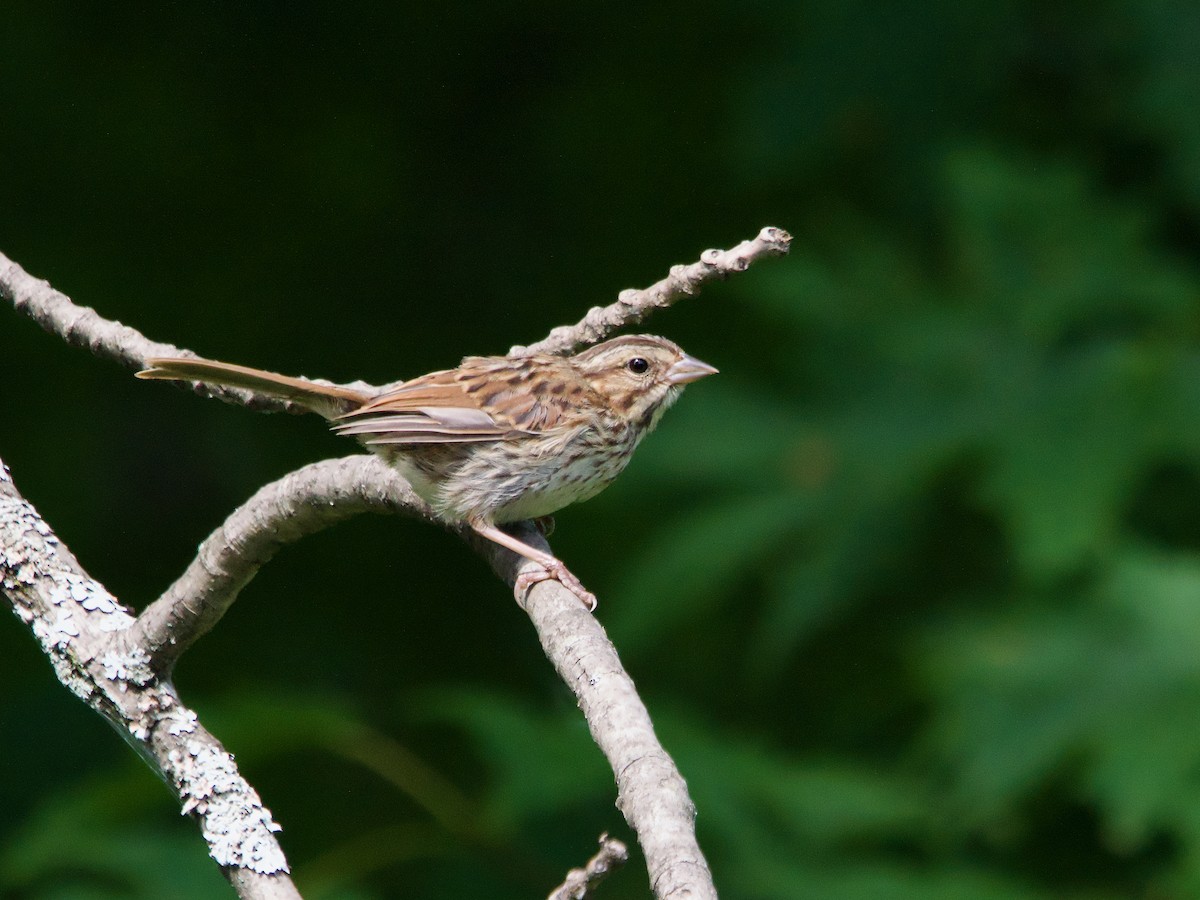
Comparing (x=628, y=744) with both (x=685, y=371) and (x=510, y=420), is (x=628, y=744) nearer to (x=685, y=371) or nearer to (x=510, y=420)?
(x=510, y=420)

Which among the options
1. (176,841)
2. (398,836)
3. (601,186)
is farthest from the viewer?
(601,186)

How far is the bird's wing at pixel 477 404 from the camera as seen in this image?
3412 millimetres

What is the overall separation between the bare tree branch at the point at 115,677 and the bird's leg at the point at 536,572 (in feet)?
2.01

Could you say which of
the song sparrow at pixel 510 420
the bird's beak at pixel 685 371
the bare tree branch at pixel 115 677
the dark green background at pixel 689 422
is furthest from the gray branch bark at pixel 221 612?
the dark green background at pixel 689 422

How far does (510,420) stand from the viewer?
3.73 meters

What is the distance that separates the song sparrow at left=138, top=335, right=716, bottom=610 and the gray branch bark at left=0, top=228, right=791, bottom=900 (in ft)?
0.35

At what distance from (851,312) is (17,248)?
4072 millimetres

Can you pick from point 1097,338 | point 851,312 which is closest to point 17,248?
point 851,312

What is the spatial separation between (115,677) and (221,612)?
0.33m

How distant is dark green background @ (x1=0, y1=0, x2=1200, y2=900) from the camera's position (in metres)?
4.91

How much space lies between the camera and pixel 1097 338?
608 centimetres

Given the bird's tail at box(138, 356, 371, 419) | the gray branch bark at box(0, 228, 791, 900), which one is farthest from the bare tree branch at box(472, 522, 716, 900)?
the bird's tail at box(138, 356, 371, 419)

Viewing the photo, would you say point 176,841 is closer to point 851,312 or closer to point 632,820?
point 632,820

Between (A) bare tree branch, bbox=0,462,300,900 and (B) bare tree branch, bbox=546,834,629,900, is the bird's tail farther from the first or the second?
(B) bare tree branch, bbox=546,834,629,900
